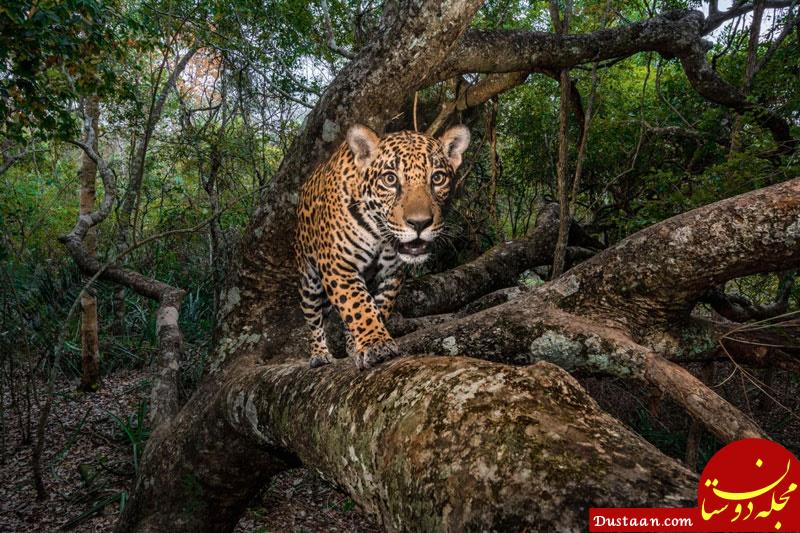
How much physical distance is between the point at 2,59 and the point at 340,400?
4308 millimetres

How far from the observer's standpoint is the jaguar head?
2.81m

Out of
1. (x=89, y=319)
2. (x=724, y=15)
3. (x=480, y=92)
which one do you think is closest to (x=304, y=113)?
(x=480, y=92)

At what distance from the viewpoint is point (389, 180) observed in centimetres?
306

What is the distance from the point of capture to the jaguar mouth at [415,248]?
2.79m

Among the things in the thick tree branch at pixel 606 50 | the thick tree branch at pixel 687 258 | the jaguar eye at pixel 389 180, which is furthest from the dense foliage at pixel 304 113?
the jaguar eye at pixel 389 180

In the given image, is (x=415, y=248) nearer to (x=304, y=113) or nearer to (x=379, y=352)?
(x=379, y=352)

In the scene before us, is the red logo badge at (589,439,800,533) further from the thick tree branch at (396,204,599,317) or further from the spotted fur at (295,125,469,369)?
the thick tree branch at (396,204,599,317)

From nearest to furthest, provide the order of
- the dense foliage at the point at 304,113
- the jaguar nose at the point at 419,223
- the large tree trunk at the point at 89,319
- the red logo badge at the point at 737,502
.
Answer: the red logo badge at the point at 737,502 < the jaguar nose at the point at 419,223 < the dense foliage at the point at 304,113 < the large tree trunk at the point at 89,319

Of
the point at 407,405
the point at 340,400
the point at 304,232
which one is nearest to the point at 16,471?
the point at 304,232

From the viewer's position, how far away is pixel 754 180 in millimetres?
4395

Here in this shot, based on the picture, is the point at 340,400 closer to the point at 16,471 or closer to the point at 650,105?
the point at 16,471

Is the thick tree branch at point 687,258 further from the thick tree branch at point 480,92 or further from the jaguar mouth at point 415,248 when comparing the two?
the thick tree branch at point 480,92

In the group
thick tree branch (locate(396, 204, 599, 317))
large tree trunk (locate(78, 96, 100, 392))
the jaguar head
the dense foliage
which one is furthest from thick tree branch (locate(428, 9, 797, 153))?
large tree trunk (locate(78, 96, 100, 392))

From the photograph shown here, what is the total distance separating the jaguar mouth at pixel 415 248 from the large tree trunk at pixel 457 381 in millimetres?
588
